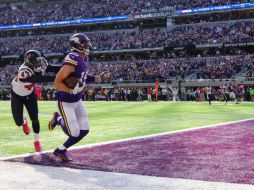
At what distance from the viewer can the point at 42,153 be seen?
7.48 m

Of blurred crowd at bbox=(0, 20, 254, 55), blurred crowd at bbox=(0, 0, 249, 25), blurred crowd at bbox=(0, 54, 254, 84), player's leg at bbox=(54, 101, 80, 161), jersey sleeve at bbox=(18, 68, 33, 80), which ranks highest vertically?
blurred crowd at bbox=(0, 0, 249, 25)

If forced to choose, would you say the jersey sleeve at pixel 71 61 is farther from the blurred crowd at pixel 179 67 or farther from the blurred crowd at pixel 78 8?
the blurred crowd at pixel 78 8

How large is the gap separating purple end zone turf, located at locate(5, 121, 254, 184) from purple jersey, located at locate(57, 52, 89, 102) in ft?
3.20

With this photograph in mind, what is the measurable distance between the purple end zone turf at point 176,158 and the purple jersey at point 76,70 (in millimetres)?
974

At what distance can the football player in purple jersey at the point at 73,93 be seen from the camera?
6629 mm

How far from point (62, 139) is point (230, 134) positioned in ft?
12.8

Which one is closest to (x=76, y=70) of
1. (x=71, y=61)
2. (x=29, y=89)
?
(x=71, y=61)

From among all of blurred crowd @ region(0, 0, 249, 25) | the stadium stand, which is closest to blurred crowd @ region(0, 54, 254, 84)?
the stadium stand

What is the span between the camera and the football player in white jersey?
7.75 m

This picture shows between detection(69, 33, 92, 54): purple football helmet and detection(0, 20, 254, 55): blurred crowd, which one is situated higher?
detection(0, 20, 254, 55): blurred crowd

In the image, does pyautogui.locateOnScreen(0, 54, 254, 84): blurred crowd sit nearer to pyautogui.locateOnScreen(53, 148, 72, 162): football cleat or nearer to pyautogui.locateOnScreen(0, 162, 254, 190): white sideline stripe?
pyautogui.locateOnScreen(53, 148, 72, 162): football cleat

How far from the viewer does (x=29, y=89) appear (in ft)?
26.7

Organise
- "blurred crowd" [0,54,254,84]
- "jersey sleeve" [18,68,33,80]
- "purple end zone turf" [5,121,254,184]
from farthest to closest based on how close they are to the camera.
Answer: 1. "blurred crowd" [0,54,254,84]
2. "jersey sleeve" [18,68,33,80]
3. "purple end zone turf" [5,121,254,184]

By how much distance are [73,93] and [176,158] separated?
75.1 inches
